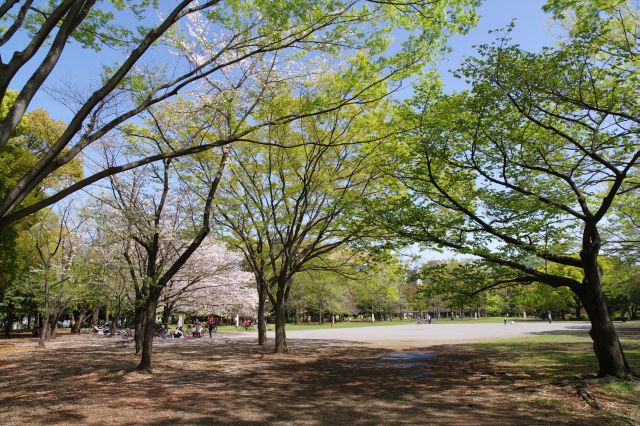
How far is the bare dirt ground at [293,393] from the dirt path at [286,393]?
0.07ft

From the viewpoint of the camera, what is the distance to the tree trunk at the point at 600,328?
9.55 m

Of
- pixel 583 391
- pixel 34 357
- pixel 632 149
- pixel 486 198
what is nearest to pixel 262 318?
pixel 34 357

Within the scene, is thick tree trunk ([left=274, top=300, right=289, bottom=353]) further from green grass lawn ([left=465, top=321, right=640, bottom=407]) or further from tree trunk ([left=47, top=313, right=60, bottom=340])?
tree trunk ([left=47, top=313, right=60, bottom=340])

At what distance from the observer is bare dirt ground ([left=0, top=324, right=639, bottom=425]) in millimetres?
7343

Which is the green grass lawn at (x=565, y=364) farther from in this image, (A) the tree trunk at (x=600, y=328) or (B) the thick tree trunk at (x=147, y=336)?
(B) the thick tree trunk at (x=147, y=336)

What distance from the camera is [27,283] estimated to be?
92.5 feet

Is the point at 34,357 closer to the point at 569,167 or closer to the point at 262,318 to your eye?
the point at 262,318

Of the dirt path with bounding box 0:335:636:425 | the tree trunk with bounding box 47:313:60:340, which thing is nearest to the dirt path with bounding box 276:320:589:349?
the dirt path with bounding box 0:335:636:425

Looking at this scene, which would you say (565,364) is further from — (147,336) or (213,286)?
(213,286)

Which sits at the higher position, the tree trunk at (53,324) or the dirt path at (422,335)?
the tree trunk at (53,324)

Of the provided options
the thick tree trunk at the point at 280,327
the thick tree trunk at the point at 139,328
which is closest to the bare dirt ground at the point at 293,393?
the thick tree trunk at the point at 139,328

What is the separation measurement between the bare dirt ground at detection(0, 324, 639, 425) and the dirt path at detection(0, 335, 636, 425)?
2 cm

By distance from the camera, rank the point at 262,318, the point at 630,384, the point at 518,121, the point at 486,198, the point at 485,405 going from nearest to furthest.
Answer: the point at 485,405
the point at 630,384
the point at 518,121
the point at 486,198
the point at 262,318

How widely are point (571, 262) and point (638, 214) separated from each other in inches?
393
